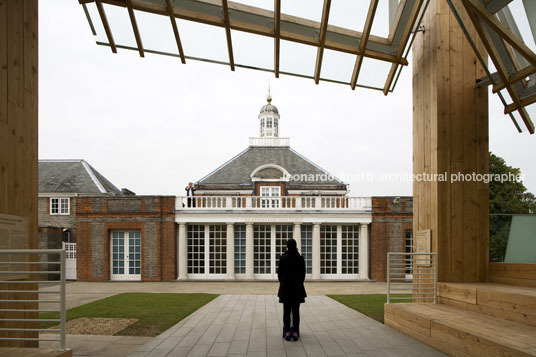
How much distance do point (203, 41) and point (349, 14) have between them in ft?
9.44

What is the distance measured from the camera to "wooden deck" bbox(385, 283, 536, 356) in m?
5.05

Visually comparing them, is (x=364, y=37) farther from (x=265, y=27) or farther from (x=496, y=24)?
(x=496, y=24)

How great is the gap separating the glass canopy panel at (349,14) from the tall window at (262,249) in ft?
49.4

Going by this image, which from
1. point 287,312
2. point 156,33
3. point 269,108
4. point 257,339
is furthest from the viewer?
point 269,108

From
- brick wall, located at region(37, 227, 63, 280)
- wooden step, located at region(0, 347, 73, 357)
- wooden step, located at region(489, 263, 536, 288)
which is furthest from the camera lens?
brick wall, located at region(37, 227, 63, 280)

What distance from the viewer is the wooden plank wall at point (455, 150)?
8383 mm

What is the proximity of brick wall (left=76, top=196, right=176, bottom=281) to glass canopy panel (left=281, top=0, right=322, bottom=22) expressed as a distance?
50.6 feet

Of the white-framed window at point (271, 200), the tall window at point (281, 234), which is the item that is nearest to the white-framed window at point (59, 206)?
the white-framed window at point (271, 200)

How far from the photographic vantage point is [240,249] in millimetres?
21828

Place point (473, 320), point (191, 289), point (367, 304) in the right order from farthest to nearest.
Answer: point (191, 289) < point (367, 304) < point (473, 320)

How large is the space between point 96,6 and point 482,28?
654 cm

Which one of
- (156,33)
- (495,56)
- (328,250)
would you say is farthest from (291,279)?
(328,250)

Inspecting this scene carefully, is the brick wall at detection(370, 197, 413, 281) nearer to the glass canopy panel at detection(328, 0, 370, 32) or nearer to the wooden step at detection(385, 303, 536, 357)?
the wooden step at detection(385, 303, 536, 357)

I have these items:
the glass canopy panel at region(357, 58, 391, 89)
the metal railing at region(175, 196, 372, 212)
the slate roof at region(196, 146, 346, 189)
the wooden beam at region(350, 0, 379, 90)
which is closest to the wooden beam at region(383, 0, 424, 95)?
the glass canopy panel at region(357, 58, 391, 89)
